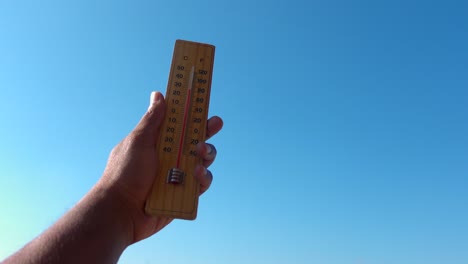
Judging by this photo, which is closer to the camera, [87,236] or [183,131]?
[87,236]

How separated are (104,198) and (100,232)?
19.3 inches

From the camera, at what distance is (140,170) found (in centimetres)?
426

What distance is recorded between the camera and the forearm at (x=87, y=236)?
9.77 ft

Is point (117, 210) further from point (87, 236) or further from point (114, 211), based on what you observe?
point (87, 236)

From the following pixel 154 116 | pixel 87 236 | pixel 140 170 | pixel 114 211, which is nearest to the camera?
pixel 87 236

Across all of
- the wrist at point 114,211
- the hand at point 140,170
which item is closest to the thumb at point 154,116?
the hand at point 140,170

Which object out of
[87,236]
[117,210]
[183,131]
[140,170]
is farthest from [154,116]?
[87,236]

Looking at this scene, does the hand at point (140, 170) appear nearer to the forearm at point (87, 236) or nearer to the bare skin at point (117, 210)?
the bare skin at point (117, 210)

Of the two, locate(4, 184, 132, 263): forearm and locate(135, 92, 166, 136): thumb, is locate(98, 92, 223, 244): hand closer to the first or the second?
locate(135, 92, 166, 136): thumb

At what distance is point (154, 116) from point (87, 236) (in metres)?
1.73

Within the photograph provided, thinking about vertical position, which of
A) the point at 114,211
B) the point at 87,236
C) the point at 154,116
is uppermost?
the point at 154,116

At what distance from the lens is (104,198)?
3.87m

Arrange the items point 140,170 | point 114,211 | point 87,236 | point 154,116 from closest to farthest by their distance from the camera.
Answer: point 87,236 < point 114,211 < point 140,170 < point 154,116

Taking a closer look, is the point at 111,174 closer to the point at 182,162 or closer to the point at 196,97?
the point at 182,162
